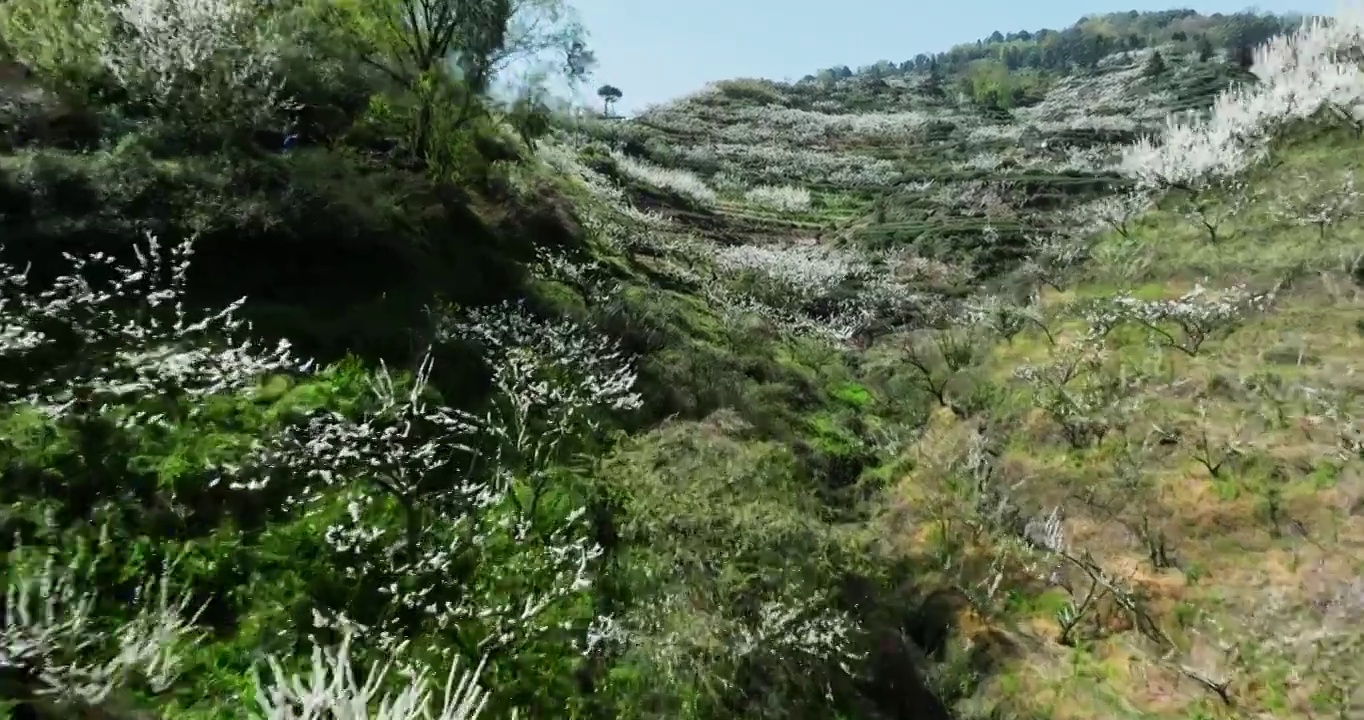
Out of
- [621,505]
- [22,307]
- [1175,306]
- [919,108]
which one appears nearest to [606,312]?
[621,505]

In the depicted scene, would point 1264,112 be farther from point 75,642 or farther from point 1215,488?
point 75,642

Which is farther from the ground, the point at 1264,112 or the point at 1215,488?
the point at 1264,112

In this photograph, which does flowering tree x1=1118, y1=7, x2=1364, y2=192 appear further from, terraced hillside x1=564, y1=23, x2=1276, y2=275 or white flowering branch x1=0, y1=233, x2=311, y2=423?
white flowering branch x1=0, y1=233, x2=311, y2=423

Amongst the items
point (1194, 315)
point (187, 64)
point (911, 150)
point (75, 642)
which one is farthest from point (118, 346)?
point (911, 150)

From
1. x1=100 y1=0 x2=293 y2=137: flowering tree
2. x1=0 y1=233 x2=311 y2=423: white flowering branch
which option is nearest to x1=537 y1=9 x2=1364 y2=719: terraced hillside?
x1=0 y1=233 x2=311 y2=423: white flowering branch

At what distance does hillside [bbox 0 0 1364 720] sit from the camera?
7.64 m

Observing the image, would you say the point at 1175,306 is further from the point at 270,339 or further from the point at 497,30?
the point at 270,339

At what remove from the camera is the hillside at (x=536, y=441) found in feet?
25.1

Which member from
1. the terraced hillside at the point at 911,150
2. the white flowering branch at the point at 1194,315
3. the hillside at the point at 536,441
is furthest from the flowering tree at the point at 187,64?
the terraced hillside at the point at 911,150

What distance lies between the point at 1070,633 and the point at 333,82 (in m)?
17.8

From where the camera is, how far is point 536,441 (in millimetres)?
11727

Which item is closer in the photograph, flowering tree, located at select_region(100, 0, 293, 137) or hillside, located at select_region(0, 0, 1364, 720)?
hillside, located at select_region(0, 0, 1364, 720)

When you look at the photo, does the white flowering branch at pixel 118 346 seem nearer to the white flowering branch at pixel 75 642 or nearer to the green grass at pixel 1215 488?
the white flowering branch at pixel 75 642

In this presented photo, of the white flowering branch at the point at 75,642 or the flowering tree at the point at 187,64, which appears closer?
the white flowering branch at the point at 75,642
